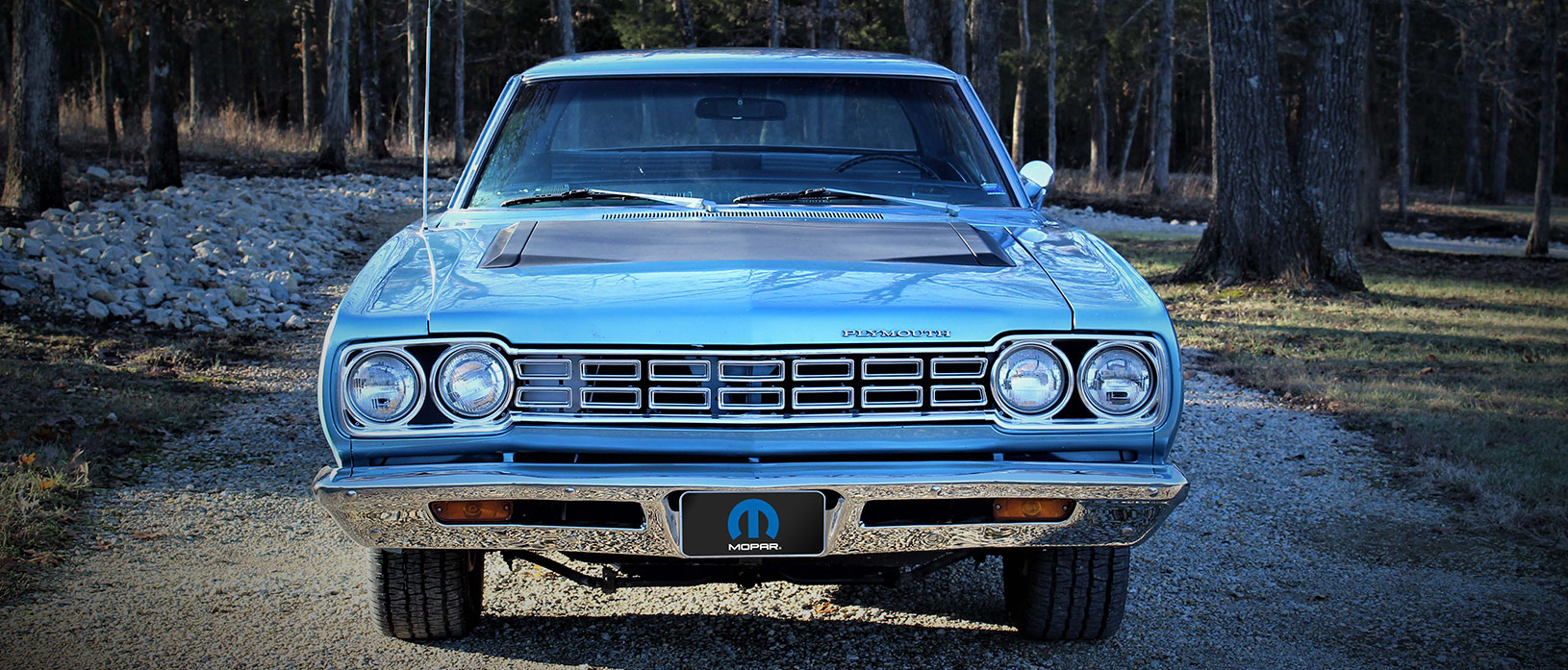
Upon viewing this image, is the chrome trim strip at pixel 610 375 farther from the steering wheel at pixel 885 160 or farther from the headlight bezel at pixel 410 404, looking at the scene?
the steering wheel at pixel 885 160

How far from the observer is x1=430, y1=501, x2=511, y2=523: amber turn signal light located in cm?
252

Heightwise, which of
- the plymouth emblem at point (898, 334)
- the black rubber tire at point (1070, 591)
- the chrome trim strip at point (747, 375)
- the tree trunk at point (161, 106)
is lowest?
the black rubber tire at point (1070, 591)

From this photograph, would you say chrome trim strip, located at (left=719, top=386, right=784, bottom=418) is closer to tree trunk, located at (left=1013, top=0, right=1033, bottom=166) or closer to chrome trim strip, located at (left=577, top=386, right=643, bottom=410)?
chrome trim strip, located at (left=577, top=386, right=643, bottom=410)

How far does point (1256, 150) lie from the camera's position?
10336 mm

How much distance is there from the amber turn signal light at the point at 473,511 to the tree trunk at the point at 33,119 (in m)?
11.1

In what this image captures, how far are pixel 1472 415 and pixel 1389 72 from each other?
4871 centimetres

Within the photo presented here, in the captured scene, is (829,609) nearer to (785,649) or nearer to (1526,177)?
(785,649)

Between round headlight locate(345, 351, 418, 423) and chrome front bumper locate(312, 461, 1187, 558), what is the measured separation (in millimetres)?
126

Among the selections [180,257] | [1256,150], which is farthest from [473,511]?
[1256,150]

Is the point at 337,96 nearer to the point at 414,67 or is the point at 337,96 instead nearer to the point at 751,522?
the point at 414,67

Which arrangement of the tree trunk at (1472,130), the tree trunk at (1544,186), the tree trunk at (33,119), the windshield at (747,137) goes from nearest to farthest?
the windshield at (747,137) < the tree trunk at (33,119) < the tree trunk at (1544,186) < the tree trunk at (1472,130)

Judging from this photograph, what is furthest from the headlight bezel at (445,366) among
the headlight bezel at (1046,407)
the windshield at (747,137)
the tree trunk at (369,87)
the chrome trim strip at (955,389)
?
the tree trunk at (369,87)

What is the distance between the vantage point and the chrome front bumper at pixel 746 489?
96.1 inches

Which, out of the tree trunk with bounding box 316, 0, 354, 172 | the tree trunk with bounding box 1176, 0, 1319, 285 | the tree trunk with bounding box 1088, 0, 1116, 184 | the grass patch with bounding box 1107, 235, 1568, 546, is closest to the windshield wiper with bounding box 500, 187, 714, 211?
the grass patch with bounding box 1107, 235, 1568, 546
